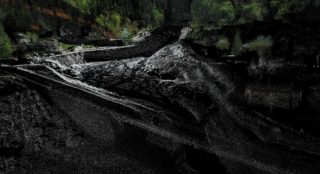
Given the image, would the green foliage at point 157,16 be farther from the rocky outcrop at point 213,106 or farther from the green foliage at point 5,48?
the green foliage at point 5,48

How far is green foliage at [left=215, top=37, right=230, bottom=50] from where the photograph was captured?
9.16m

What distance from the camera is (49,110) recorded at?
634cm

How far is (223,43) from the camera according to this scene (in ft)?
30.8

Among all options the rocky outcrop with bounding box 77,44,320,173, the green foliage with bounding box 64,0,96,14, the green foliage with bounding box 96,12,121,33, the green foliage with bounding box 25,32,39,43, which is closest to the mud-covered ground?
the rocky outcrop with bounding box 77,44,320,173

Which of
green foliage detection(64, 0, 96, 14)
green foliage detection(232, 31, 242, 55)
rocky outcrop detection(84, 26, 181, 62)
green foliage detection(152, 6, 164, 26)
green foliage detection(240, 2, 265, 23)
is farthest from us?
green foliage detection(152, 6, 164, 26)

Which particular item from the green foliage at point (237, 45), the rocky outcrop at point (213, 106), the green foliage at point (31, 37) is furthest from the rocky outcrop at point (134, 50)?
the green foliage at point (237, 45)

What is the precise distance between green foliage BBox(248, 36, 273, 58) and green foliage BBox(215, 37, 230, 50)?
695 mm

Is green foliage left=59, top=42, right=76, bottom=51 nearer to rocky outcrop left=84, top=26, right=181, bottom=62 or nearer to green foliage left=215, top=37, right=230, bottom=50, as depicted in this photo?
rocky outcrop left=84, top=26, right=181, bottom=62

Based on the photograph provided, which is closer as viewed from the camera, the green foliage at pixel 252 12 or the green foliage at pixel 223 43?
the green foliage at pixel 223 43

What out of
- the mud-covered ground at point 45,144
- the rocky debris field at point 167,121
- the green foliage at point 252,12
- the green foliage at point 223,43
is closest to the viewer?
the mud-covered ground at point 45,144

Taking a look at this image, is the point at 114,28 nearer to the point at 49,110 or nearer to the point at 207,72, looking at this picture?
the point at 207,72

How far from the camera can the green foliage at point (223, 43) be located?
916 cm

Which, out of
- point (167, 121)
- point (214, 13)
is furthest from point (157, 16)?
point (167, 121)

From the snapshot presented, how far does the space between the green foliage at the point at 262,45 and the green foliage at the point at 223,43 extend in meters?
0.69
